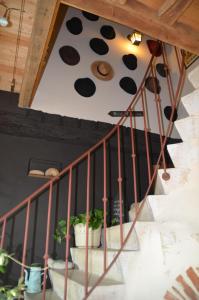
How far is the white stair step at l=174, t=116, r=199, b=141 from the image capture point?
2304mm

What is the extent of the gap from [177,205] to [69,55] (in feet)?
9.96

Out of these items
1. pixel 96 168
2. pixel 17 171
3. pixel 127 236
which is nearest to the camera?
pixel 127 236

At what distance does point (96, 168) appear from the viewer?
3686mm

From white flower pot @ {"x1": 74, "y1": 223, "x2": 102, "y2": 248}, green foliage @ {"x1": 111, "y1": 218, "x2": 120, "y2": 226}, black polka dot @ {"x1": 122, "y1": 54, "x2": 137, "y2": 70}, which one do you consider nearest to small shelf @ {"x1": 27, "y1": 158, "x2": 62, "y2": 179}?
white flower pot @ {"x1": 74, "y1": 223, "x2": 102, "y2": 248}

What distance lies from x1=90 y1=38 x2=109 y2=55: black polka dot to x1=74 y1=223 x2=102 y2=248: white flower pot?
3030 millimetres

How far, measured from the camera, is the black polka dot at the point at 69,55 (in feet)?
13.3

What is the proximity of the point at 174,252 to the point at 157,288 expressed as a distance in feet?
0.95

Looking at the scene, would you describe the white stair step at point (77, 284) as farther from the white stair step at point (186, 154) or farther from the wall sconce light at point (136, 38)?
the wall sconce light at point (136, 38)

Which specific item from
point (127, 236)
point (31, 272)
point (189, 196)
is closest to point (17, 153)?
point (31, 272)

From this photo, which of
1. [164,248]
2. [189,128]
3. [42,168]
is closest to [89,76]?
[42,168]

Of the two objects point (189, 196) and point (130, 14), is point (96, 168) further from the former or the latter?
point (130, 14)

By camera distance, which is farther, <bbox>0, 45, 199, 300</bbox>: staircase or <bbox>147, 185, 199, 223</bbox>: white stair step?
<bbox>147, 185, 199, 223</bbox>: white stair step

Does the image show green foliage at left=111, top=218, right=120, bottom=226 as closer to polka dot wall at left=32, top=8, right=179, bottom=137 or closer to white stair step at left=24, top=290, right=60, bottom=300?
white stair step at left=24, top=290, right=60, bottom=300

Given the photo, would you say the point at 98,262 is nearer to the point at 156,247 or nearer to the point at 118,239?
the point at 118,239
